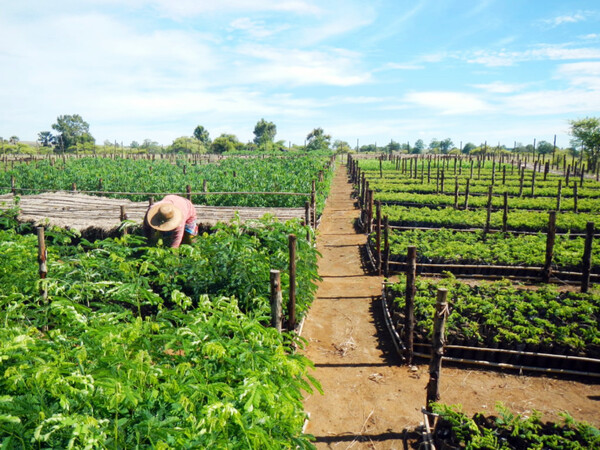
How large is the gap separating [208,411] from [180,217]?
6.49 metres

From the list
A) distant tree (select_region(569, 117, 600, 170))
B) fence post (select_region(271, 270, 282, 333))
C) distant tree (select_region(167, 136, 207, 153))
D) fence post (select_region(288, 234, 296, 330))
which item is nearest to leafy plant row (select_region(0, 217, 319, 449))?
fence post (select_region(271, 270, 282, 333))

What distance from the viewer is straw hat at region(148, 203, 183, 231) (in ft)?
27.6

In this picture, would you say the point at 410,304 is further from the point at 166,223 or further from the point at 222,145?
the point at 222,145

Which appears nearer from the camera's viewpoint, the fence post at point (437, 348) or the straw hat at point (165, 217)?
the fence post at point (437, 348)

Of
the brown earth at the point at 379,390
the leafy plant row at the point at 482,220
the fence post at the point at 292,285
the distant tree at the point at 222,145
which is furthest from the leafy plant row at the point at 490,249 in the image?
the distant tree at the point at 222,145

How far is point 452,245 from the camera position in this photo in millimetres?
13484

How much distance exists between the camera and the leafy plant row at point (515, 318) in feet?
24.7

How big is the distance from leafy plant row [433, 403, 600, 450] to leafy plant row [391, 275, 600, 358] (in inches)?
104

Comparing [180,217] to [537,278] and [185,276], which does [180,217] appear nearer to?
[185,276]

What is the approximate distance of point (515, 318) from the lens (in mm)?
8141

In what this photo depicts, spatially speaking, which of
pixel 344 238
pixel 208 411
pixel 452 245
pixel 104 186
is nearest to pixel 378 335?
pixel 452 245

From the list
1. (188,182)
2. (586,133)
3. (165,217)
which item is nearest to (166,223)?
(165,217)

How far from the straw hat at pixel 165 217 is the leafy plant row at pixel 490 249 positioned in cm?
665

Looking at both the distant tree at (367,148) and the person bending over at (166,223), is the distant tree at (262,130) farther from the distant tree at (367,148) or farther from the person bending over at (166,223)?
the person bending over at (166,223)
